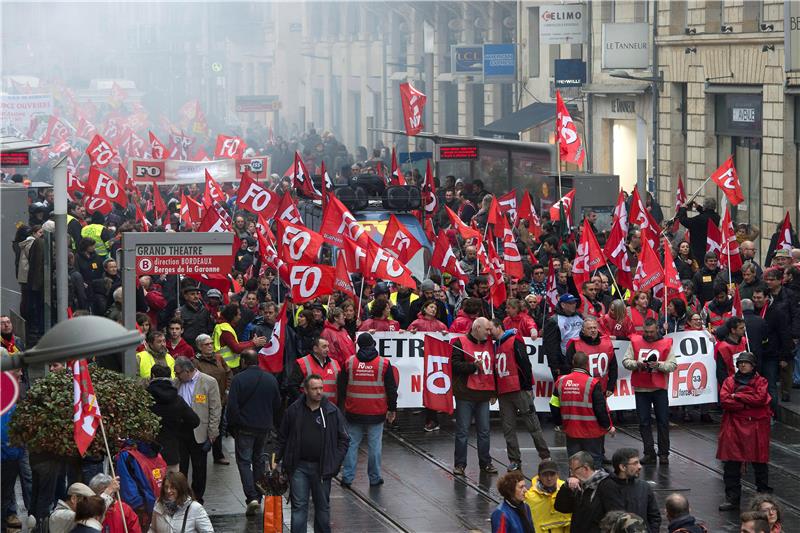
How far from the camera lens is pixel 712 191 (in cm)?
3481

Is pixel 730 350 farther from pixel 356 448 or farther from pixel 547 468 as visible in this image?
pixel 547 468

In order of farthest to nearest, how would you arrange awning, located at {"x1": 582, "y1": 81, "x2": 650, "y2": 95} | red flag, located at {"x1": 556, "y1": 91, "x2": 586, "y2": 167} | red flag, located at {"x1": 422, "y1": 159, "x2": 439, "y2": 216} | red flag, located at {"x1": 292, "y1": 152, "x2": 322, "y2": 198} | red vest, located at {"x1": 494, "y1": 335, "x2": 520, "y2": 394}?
awning, located at {"x1": 582, "y1": 81, "x2": 650, "y2": 95}
red flag, located at {"x1": 292, "y1": 152, "x2": 322, "y2": 198}
red flag, located at {"x1": 422, "y1": 159, "x2": 439, "y2": 216}
red flag, located at {"x1": 556, "y1": 91, "x2": 586, "y2": 167}
red vest, located at {"x1": 494, "y1": 335, "x2": 520, "y2": 394}

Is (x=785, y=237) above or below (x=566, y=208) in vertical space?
below

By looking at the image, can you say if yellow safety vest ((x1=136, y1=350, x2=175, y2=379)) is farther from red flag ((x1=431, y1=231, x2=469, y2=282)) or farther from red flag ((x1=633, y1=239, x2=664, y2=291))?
red flag ((x1=431, y1=231, x2=469, y2=282))

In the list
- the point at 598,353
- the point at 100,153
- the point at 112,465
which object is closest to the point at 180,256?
the point at 112,465

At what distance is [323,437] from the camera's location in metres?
12.9

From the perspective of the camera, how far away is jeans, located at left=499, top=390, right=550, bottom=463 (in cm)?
1552

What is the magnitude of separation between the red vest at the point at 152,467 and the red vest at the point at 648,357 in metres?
5.23

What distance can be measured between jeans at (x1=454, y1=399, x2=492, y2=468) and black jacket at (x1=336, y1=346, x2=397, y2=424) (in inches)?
32.5

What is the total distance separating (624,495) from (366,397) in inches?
170

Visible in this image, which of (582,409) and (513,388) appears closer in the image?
(582,409)

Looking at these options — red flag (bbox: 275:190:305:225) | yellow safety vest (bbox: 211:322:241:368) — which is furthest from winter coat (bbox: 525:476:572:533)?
red flag (bbox: 275:190:305:225)

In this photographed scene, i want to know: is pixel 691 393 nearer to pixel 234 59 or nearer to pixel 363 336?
pixel 363 336

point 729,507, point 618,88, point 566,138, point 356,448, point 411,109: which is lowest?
point 729,507
